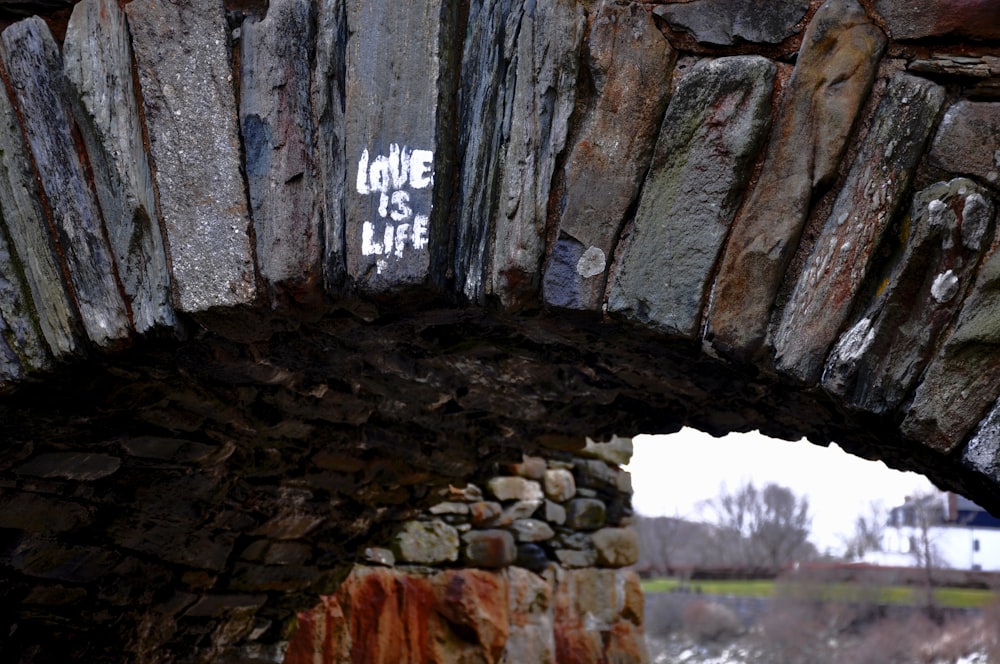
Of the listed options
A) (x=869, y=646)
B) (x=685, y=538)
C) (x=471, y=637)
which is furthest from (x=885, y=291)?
(x=685, y=538)

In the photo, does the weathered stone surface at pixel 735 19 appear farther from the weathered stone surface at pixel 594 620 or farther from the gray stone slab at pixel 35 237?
the weathered stone surface at pixel 594 620

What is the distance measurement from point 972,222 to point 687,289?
383 millimetres

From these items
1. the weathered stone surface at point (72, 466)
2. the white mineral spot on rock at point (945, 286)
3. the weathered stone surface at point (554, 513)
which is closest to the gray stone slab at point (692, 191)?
the white mineral spot on rock at point (945, 286)

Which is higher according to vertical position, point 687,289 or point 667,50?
point 667,50

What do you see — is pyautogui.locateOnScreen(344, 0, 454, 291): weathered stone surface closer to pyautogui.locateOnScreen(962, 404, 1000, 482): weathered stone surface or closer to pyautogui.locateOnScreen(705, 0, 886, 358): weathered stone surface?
pyautogui.locateOnScreen(705, 0, 886, 358): weathered stone surface

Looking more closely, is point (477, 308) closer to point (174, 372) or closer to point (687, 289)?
point (687, 289)

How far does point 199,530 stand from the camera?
279 cm

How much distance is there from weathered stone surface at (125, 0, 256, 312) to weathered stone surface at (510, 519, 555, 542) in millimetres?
3326

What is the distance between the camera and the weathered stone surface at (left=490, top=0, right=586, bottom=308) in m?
1.48

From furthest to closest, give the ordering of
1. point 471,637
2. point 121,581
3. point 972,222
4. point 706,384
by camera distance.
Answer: point 471,637, point 121,581, point 706,384, point 972,222

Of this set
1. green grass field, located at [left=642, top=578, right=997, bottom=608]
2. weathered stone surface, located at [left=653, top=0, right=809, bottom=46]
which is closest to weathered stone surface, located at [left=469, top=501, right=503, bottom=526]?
weathered stone surface, located at [left=653, top=0, right=809, bottom=46]

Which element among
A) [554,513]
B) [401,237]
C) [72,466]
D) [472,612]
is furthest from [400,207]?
[554,513]

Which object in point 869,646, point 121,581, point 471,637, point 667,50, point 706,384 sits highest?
point 667,50

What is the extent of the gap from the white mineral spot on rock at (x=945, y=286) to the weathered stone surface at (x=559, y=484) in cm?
377
